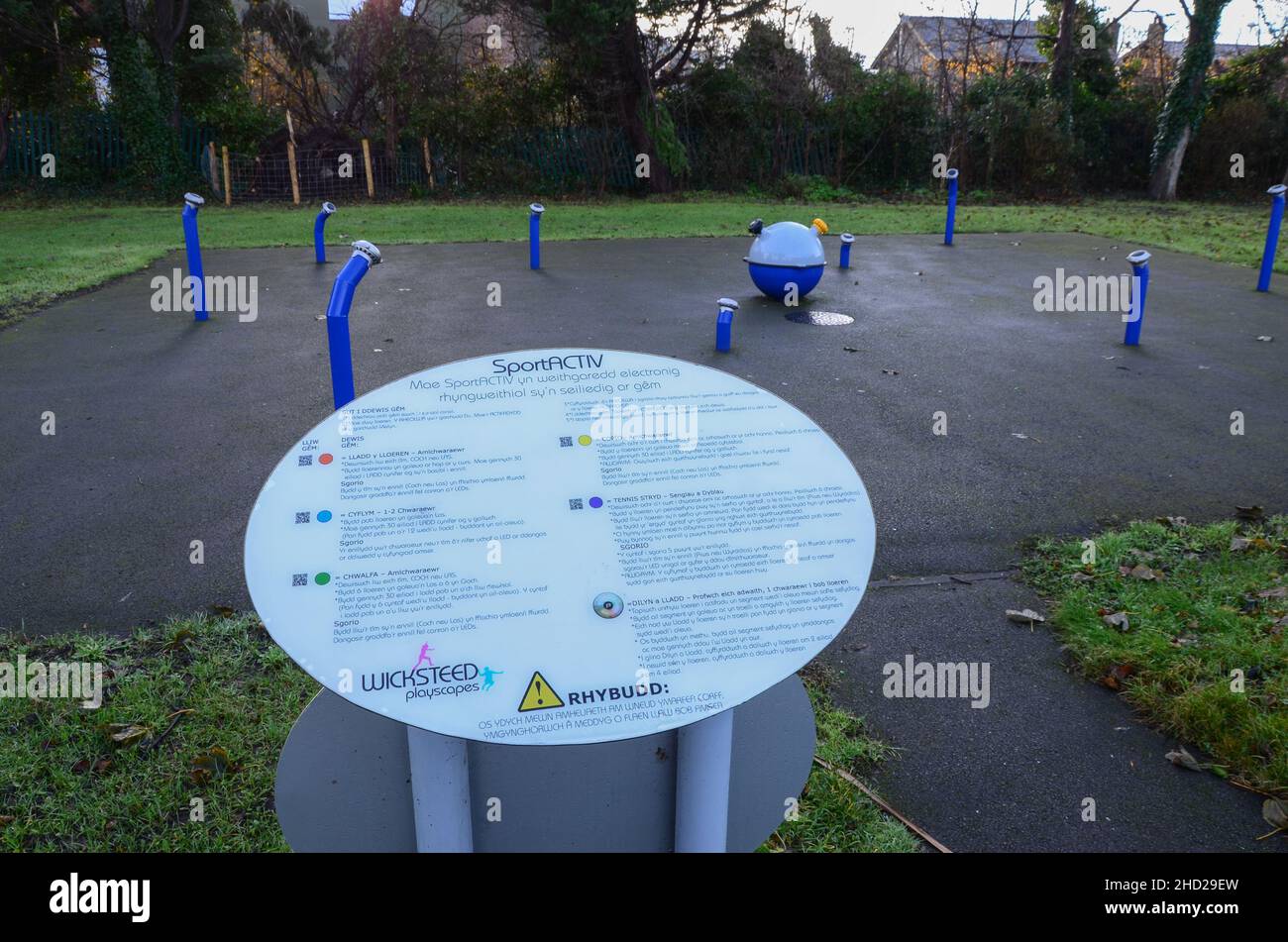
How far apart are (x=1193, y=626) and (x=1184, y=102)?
83.7ft

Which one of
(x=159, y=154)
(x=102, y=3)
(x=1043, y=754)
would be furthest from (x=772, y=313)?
(x=102, y=3)

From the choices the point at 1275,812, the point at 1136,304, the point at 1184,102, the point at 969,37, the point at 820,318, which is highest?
the point at 969,37

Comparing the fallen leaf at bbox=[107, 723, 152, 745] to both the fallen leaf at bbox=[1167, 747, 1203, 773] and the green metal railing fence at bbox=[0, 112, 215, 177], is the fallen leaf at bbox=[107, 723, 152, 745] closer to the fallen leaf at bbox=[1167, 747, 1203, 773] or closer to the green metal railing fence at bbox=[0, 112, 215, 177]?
the fallen leaf at bbox=[1167, 747, 1203, 773]

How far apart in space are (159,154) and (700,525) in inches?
952

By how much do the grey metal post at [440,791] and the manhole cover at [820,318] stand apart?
7.81m

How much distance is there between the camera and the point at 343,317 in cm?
286

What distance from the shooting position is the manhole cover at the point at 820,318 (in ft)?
30.6

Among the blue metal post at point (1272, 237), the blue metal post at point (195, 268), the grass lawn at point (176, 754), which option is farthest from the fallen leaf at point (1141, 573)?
the blue metal post at point (195, 268)

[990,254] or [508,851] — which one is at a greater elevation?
[990,254]

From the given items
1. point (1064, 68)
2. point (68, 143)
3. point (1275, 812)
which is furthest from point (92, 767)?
point (1064, 68)

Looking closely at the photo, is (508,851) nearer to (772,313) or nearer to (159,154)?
(772,313)

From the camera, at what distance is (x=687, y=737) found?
6.60 feet

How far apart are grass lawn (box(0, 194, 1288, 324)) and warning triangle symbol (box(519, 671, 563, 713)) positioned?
9965 millimetres

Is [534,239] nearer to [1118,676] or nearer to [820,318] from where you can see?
[820,318]
